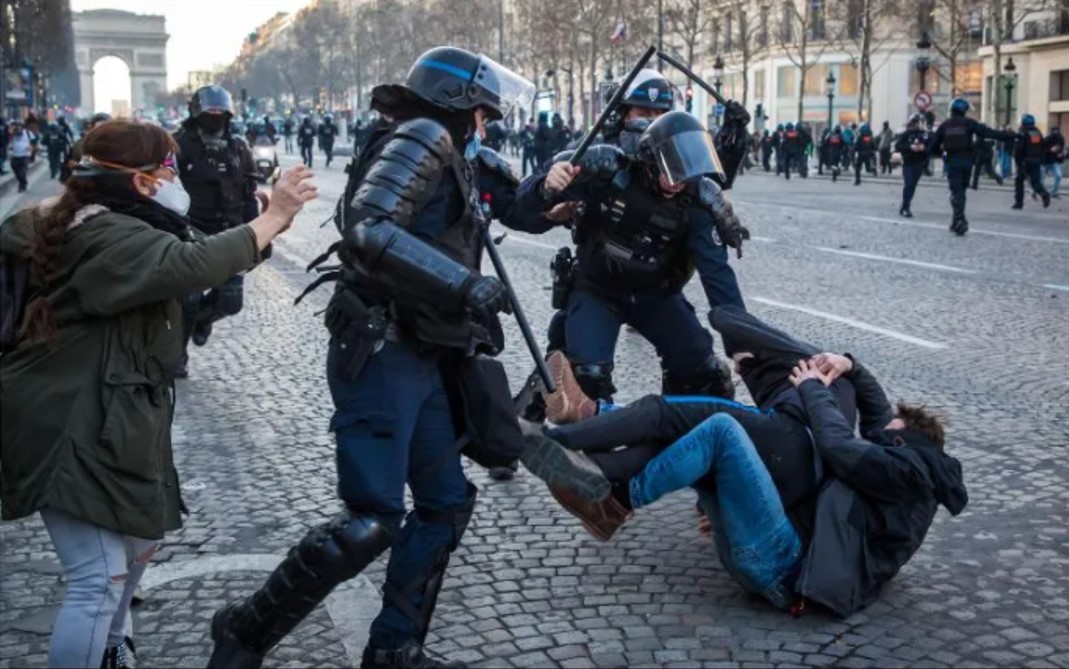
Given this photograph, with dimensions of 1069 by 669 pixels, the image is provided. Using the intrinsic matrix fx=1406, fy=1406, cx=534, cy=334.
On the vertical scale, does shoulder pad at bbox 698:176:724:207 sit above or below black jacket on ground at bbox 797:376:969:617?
above

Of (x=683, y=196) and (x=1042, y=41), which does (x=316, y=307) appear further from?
(x=1042, y=41)

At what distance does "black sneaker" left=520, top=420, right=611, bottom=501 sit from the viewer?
397 centimetres

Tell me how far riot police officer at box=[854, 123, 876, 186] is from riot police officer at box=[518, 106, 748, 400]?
28.2 meters

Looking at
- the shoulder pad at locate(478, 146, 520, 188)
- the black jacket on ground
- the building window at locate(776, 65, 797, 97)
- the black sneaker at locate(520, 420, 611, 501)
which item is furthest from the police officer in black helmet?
the building window at locate(776, 65, 797, 97)

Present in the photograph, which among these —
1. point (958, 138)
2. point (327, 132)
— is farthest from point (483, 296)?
point (327, 132)

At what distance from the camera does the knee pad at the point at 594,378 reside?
5910 mm

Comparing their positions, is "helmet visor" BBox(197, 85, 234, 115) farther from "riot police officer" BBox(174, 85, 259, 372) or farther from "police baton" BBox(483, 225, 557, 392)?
"police baton" BBox(483, 225, 557, 392)

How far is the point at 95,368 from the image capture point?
3.40m

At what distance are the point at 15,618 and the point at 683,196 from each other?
3039mm

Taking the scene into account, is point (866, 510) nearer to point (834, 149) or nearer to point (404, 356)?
point (404, 356)

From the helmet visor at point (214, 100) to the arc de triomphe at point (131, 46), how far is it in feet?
424

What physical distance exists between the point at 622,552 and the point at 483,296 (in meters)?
1.87

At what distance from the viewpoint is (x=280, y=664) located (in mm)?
4039

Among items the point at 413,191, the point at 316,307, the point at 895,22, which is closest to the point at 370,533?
the point at 413,191
